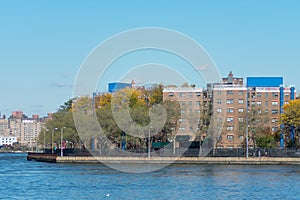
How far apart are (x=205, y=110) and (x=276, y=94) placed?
51.2 ft

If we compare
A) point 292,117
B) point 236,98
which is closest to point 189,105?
point 236,98

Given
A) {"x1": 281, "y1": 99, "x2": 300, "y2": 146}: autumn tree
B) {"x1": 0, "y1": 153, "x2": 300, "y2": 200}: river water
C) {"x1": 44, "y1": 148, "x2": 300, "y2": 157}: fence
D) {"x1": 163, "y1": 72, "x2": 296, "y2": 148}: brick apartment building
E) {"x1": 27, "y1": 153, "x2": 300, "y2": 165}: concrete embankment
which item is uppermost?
{"x1": 163, "y1": 72, "x2": 296, "y2": 148}: brick apartment building

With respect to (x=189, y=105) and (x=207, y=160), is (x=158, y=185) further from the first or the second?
(x=189, y=105)

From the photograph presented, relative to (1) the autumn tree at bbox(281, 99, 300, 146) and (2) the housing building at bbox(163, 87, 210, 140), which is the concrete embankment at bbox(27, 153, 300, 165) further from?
(2) the housing building at bbox(163, 87, 210, 140)

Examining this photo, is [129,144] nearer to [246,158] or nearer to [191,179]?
[246,158]

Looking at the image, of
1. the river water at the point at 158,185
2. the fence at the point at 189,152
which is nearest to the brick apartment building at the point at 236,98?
the fence at the point at 189,152

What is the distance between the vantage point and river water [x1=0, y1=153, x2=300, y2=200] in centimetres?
5991

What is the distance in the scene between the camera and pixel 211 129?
129m

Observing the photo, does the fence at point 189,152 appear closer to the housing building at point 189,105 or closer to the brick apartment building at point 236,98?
the housing building at point 189,105

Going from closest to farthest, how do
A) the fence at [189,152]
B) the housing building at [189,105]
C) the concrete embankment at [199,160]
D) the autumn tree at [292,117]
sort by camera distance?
the concrete embankment at [199,160], the fence at [189,152], the autumn tree at [292,117], the housing building at [189,105]

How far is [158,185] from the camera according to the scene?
6931 cm

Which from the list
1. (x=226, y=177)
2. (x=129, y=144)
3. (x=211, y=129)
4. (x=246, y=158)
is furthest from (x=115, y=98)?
(x=226, y=177)

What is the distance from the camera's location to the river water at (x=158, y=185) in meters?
59.9

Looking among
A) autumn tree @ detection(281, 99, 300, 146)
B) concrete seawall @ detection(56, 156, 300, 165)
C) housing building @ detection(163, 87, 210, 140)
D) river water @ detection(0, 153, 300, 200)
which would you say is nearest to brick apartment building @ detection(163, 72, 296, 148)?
housing building @ detection(163, 87, 210, 140)
